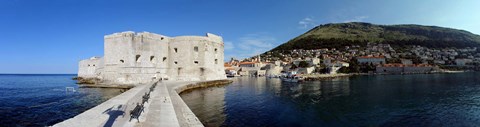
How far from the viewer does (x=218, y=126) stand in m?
8.84

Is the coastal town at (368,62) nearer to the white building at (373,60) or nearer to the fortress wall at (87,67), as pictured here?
the white building at (373,60)

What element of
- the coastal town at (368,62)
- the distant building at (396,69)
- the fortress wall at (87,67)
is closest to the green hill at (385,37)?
the coastal town at (368,62)

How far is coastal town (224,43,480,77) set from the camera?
69000 mm

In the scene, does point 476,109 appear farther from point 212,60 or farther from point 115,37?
point 115,37

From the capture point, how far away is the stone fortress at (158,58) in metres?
23.6

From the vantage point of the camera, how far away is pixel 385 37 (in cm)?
12706

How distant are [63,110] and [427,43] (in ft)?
451

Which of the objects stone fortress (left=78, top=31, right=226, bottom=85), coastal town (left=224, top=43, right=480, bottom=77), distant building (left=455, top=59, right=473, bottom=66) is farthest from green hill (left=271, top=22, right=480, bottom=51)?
stone fortress (left=78, top=31, right=226, bottom=85)

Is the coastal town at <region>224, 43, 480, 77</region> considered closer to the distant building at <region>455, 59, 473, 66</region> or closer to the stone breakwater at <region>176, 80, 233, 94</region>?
the distant building at <region>455, 59, 473, 66</region>

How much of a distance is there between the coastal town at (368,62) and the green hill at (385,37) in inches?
248

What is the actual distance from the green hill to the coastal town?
20.7 ft

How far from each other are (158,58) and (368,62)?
7557 cm

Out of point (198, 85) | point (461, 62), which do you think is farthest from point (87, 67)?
point (461, 62)

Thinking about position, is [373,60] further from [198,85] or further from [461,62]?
[198,85]
